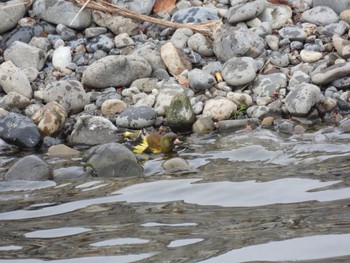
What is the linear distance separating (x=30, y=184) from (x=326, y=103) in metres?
3.25

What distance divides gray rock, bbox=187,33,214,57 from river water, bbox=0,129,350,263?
8.76 ft

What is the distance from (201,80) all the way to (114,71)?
39.2 inches

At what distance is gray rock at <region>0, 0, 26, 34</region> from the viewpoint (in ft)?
30.6

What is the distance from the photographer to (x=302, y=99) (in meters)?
7.33

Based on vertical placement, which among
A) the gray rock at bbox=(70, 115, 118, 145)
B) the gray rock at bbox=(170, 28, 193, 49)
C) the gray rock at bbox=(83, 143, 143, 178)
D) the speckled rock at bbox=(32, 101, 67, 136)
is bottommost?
the gray rock at bbox=(83, 143, 143, 178)

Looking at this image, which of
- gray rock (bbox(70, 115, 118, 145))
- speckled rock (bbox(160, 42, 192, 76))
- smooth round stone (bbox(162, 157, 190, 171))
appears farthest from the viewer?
speckled rock (bbox(160, 42, 192, 76))

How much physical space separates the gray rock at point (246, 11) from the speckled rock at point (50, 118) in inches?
92.6

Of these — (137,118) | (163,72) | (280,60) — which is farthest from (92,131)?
(280,60)

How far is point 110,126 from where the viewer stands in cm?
746

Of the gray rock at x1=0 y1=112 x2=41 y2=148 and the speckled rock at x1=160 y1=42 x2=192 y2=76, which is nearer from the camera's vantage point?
the gray rock at x1=0 y1=112 x2=41 y2=148

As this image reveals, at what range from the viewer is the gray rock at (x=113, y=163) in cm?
554

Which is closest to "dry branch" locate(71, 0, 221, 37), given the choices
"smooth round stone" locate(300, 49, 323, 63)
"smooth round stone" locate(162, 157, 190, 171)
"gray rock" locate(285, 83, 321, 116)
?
"smooth round stone" locate(300, 49, 323, 63)

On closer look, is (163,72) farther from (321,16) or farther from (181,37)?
(321,16)

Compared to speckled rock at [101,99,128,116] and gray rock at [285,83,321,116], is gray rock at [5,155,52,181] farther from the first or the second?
gray rock at [285,83,321,116]
